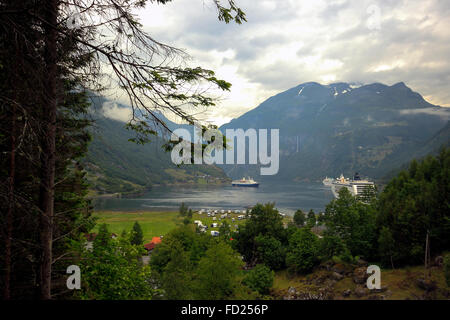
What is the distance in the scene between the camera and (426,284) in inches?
670

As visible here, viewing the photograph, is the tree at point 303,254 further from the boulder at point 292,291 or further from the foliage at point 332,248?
the boulder at point 292,291

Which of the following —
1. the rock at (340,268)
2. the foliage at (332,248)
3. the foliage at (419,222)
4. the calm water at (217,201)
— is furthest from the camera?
the calm water at (217,201)

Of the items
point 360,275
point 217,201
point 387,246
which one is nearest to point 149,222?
point 360,275

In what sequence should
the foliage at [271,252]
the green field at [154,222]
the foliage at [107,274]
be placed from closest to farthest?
1. the foliage at [107,274]
2. the foliage at [271,252]
3. the green field at [154,222]

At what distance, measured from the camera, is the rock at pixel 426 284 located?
654 inches

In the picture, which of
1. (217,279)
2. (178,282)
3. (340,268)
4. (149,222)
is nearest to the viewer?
(217,279)

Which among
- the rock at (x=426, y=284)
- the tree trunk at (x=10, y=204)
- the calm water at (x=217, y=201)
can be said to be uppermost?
the tree trunk at (x=10, y=204)

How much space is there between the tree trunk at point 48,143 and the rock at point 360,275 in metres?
22.8

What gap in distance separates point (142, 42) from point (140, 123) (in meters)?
1.08

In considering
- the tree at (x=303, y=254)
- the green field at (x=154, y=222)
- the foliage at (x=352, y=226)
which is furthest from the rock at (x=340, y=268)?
the green field at (x=154, y=222)

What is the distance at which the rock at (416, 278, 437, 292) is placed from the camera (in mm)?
16608

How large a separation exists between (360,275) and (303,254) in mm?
6458

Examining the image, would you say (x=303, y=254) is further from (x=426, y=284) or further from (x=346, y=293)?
(x=426, y=284)
